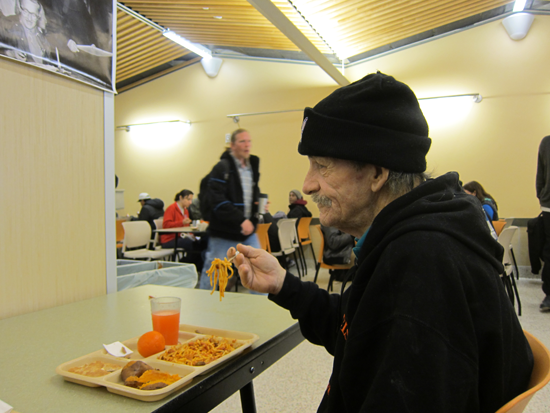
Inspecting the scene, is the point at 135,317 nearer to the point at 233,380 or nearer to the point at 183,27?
the point at 233,380

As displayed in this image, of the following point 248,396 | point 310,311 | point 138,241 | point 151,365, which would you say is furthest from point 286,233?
point 151,365

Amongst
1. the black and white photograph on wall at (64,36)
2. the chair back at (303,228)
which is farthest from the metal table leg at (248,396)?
the chair back at (303,228)

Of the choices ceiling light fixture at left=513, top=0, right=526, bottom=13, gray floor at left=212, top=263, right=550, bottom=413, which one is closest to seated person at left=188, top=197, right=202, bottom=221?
gray floor at left=212, top=263, right=550, bottom=413

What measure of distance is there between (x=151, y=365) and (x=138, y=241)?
16.3 feet

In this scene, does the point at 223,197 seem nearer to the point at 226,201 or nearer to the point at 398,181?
the point at 226,201

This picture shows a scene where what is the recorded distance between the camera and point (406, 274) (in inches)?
23.7

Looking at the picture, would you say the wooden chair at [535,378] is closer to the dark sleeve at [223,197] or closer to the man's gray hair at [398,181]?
the man's gray hair at [398,181]

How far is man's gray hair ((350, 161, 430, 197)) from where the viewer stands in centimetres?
81

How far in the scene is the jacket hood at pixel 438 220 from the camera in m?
0.64

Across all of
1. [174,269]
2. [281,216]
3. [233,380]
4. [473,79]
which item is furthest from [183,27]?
[233,380]

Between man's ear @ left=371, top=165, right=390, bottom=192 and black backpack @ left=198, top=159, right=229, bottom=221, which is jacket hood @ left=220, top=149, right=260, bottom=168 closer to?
black backpack @ left=198, top=159, right=229, bottom=221

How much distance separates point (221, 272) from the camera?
1.12 meters

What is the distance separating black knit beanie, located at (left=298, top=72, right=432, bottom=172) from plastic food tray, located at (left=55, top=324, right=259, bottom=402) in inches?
18.6

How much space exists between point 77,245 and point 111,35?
788mm
